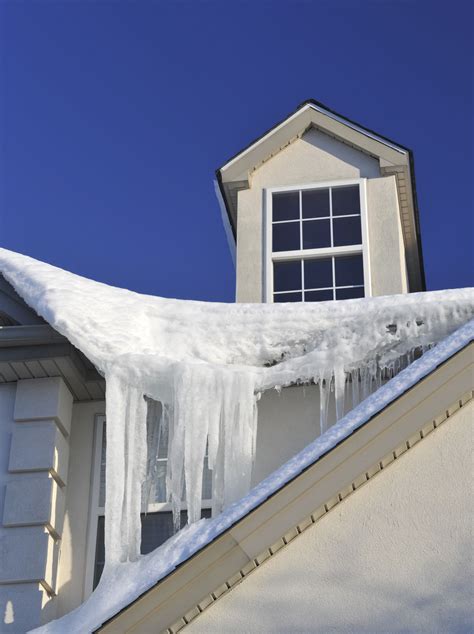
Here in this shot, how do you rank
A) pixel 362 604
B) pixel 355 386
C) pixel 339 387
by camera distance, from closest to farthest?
pixel 362 604 < pixel 339 387 < pixel 355 386

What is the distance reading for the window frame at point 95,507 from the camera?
746 centimetres

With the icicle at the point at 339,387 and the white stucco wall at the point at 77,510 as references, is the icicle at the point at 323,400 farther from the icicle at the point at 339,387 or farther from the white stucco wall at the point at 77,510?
the white stucco wall at the point at 77,510

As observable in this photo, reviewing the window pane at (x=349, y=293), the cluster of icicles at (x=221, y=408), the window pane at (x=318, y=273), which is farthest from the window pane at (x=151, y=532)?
the window pane at (x=318, y=273)

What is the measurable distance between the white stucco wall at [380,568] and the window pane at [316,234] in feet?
13.6

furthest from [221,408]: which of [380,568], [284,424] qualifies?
[380,568]

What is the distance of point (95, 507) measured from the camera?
7.77 m

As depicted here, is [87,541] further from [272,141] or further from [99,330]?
[272,141]

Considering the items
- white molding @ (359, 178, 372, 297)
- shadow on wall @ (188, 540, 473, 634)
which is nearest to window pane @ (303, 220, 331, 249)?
white molding @ (359, 178, 372, 297)

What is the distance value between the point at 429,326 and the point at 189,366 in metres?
1.80

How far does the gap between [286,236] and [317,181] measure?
731mm

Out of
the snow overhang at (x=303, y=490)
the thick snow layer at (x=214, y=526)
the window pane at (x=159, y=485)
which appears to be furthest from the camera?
the window pane at (x=159, y=485)

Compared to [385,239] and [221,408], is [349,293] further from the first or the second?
[221,408]

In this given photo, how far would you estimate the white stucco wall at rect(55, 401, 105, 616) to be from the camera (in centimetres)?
738

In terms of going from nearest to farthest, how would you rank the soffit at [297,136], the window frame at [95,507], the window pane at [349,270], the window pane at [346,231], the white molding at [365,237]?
the window frame at [95,507] < the white molding at [365,237] < the window pane at [349,270] < the window pane at [346,231] < the soffit at [297,136]
